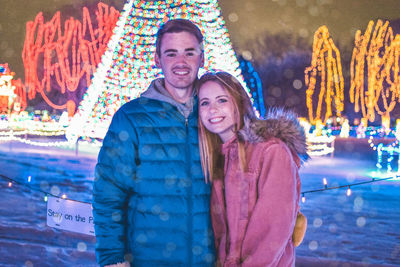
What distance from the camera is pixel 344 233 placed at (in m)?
4.95

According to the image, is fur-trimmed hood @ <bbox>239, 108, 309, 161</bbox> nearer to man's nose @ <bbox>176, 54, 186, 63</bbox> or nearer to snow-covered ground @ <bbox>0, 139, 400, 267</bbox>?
man's nose @ <bbox>176, 54, 186, 63</bbox>

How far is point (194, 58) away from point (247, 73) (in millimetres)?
6678

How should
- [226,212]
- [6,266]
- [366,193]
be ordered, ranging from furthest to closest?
[366,193]
[6,266]
[226,212]

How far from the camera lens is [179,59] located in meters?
2.13

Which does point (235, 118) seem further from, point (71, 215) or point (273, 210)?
point (71, 215)

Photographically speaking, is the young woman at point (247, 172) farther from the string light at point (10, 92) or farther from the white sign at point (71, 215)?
the string light at point (10, 92)

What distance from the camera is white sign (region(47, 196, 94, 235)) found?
3969mm

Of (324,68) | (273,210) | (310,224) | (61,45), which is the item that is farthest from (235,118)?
(324,68)

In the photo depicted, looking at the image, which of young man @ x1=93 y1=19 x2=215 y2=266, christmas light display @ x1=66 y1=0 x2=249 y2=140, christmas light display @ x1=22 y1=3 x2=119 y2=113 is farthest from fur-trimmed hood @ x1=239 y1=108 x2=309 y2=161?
christmas light display @ x1=22 y1=3 x2=119 y2=113

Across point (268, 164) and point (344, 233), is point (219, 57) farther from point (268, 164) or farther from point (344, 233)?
point (268, 164)

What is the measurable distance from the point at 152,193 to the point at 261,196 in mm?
592

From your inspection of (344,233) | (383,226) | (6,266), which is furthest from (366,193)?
(6,266)

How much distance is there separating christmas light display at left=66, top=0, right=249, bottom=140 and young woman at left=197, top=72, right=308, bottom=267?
4.60 meters

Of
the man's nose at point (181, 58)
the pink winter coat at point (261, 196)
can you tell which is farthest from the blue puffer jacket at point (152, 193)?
the man's nose at point (181, 58)
